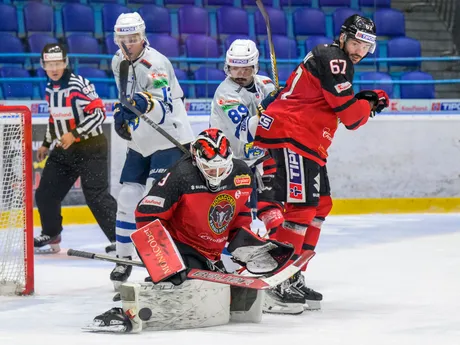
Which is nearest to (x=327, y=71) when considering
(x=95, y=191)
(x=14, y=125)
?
(x=14, y=125)

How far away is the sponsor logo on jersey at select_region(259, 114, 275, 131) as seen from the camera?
14.2 ft

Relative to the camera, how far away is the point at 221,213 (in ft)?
12.5

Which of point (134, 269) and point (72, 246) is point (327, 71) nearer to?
point (134, 269)

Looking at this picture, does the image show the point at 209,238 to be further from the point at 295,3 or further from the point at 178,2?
the point at 295,3

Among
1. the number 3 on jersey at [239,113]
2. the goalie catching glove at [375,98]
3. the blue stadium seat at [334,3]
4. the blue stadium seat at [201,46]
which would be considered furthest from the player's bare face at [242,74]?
the blue stadium seat at [334,3]

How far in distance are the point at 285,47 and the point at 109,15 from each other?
1.52 meters

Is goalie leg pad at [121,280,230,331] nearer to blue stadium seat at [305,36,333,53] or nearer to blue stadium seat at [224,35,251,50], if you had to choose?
blue stadium seat at [224,35,251,50]

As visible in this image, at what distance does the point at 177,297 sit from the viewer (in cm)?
353

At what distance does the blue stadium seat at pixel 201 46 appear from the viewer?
8.45 meters

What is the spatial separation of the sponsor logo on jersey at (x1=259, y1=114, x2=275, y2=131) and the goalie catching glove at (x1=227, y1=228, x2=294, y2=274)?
0.60m

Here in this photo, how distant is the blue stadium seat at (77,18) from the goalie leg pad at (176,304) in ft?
17.9

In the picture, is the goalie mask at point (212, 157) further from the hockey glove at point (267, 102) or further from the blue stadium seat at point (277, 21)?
the blue stadium seat at point (277, 21)

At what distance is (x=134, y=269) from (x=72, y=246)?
1.10m

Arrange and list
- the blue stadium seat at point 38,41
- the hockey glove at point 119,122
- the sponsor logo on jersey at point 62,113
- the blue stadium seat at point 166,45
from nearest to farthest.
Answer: the hockey glove at point 119,122
the sponsor logo on jersey at point 62,113
the blue stadium seat at point 38,41
the blue stadium seat at point 166,45
